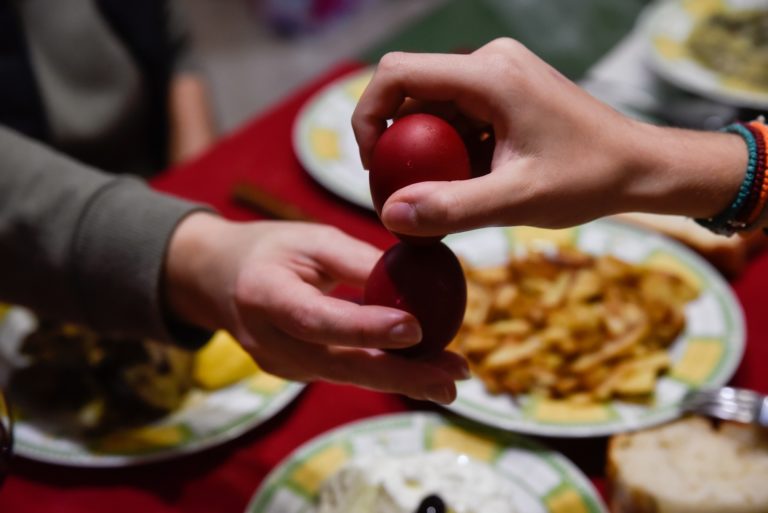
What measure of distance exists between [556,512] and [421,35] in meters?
1.13

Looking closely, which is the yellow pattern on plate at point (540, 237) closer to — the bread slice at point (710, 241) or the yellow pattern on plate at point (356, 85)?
the bread slice at point (710, 241)

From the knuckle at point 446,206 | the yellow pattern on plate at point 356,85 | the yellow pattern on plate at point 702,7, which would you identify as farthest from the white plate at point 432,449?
the yellow pattern on plate at point 702,7

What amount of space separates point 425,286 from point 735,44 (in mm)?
1388

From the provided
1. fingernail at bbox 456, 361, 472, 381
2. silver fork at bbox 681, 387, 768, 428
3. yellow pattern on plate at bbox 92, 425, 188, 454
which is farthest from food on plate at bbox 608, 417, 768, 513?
yellow pattern on plate at bbox 92, 425, 188, 454

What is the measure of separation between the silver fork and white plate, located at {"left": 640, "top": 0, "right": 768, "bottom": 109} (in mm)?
754

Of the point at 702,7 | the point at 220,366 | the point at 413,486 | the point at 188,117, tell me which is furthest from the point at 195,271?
the point at 702,7

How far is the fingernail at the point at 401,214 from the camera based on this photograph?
48 centimetres

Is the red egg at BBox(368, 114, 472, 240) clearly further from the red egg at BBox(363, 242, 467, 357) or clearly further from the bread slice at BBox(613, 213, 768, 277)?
the bread slice at BBox(613, 213, 768, 277)

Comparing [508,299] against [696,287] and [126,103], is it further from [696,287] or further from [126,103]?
[126,103]

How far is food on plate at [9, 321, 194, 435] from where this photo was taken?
90cm

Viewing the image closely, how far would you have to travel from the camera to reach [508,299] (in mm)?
1022

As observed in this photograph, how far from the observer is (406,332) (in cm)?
54

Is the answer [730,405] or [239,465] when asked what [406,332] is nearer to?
[239,465]

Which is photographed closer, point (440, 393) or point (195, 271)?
point (440, 393)
